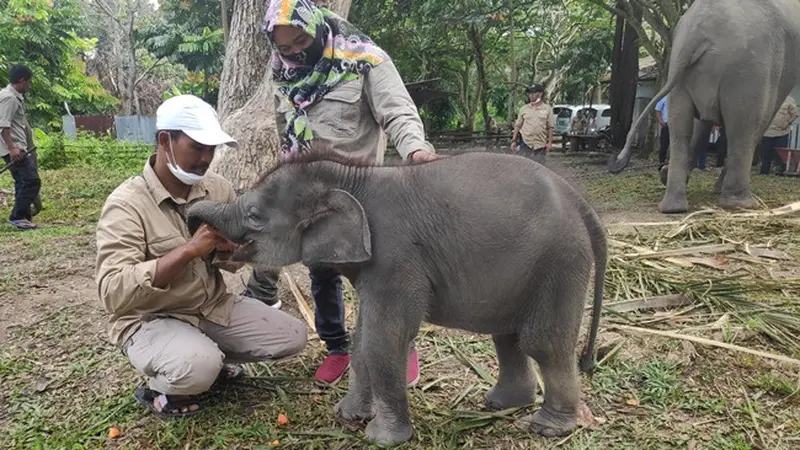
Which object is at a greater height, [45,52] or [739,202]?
[45,52]

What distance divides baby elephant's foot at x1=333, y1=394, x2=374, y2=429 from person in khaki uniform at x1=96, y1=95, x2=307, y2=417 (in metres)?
0.61

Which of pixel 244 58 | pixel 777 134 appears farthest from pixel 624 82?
pixel 244 58

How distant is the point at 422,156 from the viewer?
2.81m

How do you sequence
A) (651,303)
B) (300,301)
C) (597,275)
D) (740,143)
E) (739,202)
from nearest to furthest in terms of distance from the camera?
(597,275) < (651,303) < (300,301) < (740,143) < (739,202)

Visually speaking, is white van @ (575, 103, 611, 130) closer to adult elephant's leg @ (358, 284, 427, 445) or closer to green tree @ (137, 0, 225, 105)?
green tree @ (137, 0, 225, 105)

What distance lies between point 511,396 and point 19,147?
7.62 meters

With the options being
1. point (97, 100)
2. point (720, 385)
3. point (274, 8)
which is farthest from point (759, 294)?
point (97, 100)

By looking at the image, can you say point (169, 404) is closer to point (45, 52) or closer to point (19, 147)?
point (19, 147)

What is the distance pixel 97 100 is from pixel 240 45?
22.1 m

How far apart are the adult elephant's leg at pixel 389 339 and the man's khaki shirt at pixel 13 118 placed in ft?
23.9

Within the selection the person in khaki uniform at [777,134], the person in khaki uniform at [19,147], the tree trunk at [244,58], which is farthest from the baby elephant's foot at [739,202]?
the person in khaki uniform at [19,147]

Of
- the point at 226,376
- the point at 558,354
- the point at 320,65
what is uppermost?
the point at 320,65

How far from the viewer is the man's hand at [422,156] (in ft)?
8.95

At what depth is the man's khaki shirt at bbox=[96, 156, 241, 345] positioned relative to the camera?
2.64 m
